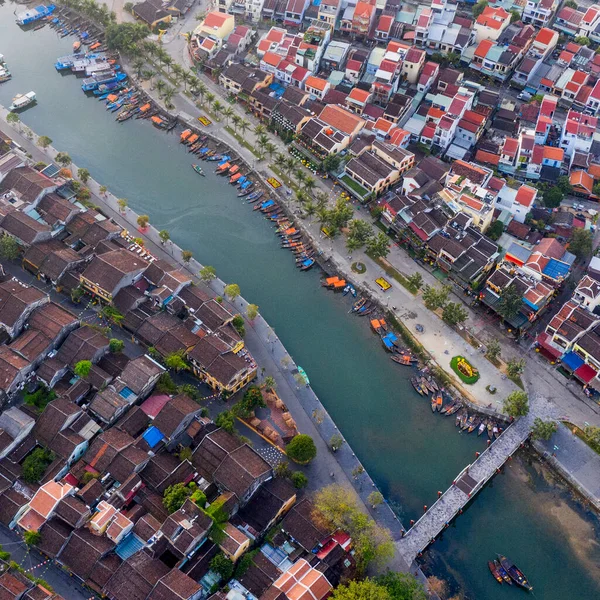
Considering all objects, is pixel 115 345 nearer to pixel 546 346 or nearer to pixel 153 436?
pixel 153 436

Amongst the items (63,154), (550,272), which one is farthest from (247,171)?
(550,272)

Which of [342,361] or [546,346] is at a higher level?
[546,346]

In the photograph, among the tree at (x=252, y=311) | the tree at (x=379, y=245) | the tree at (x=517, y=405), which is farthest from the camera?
the tree at (x=379, y=245)

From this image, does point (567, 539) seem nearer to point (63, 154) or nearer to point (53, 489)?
point (53, 489)

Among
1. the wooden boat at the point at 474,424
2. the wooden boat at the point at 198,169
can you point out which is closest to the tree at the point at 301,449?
the wooden boat at the point at 474,424

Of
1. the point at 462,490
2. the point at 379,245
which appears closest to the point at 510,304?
the point at 379,245

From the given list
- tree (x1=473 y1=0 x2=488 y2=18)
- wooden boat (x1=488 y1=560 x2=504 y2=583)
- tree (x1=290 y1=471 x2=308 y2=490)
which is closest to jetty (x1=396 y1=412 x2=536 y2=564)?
wooden boat (x1=488 y1=560 x2=504 y2=583)

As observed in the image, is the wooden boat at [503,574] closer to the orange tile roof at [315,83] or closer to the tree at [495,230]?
the tree at [495,230]
